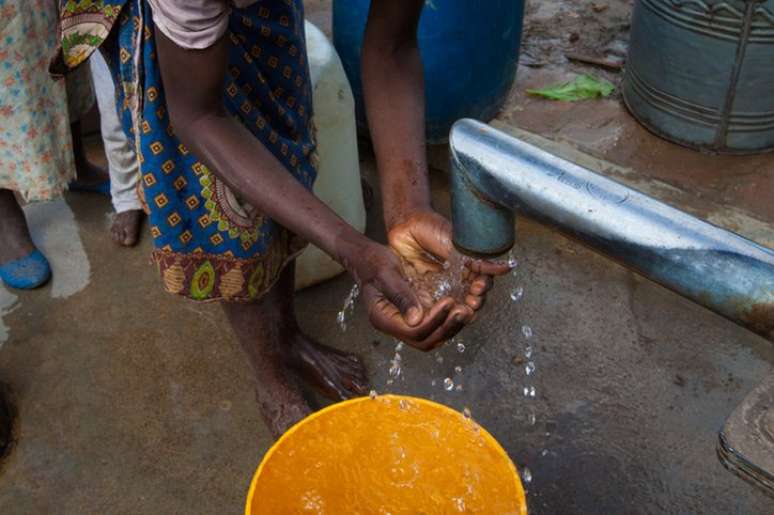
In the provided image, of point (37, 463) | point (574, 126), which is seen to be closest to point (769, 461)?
point (37, 463)

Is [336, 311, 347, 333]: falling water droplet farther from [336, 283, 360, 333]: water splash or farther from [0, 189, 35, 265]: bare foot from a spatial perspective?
[0, 189, 35, 265]: bare foot

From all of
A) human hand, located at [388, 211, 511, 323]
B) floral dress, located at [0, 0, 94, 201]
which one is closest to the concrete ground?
floral dress, located at [0, 0, 94, 201]

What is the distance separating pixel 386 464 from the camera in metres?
1.54

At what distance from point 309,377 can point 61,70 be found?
41.0 inches

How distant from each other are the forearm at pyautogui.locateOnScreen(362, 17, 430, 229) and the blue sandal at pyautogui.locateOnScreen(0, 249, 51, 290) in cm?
142

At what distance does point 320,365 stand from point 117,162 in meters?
0.99

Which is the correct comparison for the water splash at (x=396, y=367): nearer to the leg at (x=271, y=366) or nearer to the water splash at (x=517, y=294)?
the leg at (x=271, y=366)

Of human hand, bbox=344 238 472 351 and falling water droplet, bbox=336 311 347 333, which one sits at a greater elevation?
human hand, bbox=344 238 472 351

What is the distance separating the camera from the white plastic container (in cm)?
221

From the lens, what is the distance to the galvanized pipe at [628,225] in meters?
0.70

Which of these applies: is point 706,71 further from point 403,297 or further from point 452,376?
point 403,297

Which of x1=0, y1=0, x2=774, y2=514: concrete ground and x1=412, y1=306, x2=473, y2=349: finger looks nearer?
x1=412, y1=306, x2=473, y2=349: finger

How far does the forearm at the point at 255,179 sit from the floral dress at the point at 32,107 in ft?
3.22

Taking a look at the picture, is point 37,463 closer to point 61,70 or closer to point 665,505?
point 61,70
